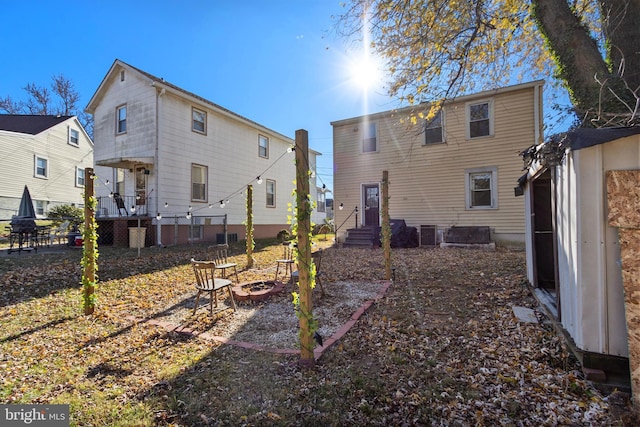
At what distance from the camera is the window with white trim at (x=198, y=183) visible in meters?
13.5

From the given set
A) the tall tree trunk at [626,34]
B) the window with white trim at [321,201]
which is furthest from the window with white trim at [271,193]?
the tall tree trunk at [626,34]

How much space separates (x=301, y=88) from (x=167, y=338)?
9.88 meters

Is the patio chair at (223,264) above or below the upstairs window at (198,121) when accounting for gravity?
below

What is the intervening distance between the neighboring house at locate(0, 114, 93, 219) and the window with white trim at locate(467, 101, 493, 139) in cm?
→ 2029

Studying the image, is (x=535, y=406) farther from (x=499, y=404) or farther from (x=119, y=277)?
(x=119, y=277)

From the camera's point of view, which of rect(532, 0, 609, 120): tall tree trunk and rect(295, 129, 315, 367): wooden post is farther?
rect(532, 0, 609, 120): tall tree trunk

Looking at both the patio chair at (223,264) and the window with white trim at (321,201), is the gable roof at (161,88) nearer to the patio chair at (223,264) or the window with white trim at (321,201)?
the patio chair at (223,264)

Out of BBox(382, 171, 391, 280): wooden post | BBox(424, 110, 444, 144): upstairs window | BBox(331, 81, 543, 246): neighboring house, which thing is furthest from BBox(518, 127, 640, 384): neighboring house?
BBox(424, 110, 444, 144): upstairs window

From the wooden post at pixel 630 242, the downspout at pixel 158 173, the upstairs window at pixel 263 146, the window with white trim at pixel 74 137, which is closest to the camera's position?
the wooden post at pixel 630 242

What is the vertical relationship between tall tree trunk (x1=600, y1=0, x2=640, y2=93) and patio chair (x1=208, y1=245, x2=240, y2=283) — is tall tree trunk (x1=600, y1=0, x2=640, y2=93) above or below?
above

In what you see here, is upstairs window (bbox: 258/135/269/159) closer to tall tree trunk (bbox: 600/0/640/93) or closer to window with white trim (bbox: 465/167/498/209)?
window with white trim (bbox: 465/167/498/209)

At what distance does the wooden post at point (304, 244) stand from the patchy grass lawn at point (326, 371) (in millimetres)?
245

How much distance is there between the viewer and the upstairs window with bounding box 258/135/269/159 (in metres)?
17.3

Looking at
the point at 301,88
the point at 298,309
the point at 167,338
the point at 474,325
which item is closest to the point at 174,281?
the point at 167,338
